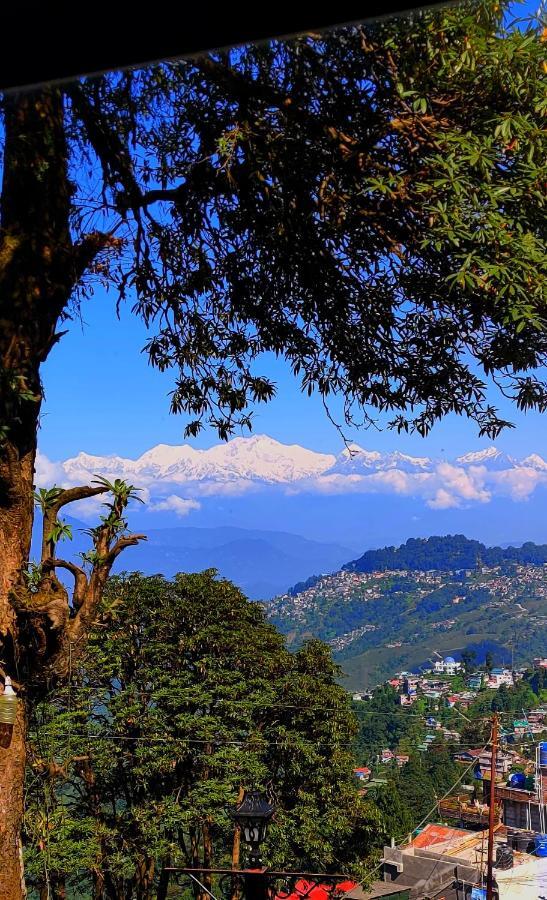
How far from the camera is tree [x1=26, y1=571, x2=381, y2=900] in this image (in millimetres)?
7797

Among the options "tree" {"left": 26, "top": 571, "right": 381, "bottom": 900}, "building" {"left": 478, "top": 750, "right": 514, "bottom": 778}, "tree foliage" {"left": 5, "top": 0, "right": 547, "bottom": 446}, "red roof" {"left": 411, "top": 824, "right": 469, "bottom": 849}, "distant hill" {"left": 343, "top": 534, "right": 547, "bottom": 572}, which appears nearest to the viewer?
"tree foliage" {"left": 5, "top": 0, "right": 547, "bottom": 446}

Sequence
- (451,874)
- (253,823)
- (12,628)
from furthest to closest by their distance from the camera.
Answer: (451,874)
(253,823)
(12,628)

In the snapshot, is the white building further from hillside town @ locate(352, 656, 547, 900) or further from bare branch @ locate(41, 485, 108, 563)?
bare branch @ locate(41, 485, 108, 563)

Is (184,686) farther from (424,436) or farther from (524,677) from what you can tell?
(524,677)

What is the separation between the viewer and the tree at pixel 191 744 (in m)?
7.80

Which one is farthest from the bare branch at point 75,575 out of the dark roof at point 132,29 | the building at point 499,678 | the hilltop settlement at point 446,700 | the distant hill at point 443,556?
the distant hill at point 443,556

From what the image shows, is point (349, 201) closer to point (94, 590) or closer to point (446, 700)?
point (94, 590)

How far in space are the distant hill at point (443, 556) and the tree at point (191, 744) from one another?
67.4 metres

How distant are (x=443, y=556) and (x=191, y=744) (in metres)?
75.8

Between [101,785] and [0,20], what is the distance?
8.66 m

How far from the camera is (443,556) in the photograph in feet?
268

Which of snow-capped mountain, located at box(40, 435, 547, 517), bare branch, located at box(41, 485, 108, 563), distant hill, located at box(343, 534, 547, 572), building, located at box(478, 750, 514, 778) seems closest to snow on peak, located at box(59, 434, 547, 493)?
snow-capped mountain, located at box(40, 435, 547, 517)

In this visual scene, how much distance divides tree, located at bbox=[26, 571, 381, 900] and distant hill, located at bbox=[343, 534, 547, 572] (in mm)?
67385

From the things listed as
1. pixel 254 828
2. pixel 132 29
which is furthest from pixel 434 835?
pixel 132 29
